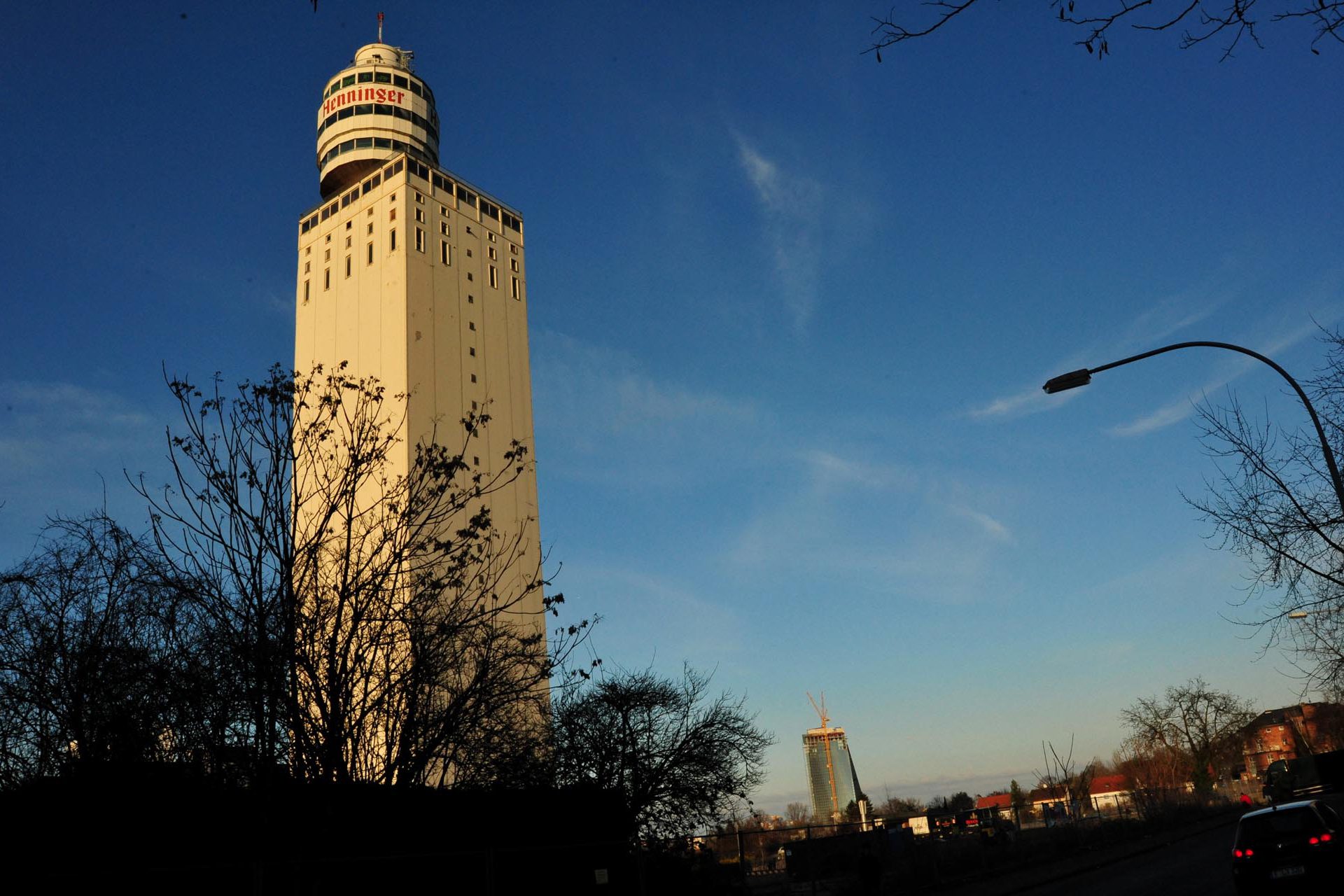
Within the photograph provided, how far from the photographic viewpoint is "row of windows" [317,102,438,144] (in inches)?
3371

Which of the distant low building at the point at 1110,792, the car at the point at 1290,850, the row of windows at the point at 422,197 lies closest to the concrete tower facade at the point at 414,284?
the row of windows at the point at 422,197

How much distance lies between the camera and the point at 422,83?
92062 millimetres

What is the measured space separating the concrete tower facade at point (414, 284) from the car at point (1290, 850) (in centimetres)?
5206

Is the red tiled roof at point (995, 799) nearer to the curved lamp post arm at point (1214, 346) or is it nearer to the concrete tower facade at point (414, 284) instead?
the concrete tower facade at point (414, 284)

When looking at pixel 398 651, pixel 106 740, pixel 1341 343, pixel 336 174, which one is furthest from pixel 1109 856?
pixel 336 174

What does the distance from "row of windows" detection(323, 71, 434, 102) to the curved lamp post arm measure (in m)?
87.2

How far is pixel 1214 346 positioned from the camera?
46.4 ft

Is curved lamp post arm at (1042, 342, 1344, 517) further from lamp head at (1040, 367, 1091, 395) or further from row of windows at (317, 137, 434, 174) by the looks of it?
row of windows at (317, 137, 434, 174)

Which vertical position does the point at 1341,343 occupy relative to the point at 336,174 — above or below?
below

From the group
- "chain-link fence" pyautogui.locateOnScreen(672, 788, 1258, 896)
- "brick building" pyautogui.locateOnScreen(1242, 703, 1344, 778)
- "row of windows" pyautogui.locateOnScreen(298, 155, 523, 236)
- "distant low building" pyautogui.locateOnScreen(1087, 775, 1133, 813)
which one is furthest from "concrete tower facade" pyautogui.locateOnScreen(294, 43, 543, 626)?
"brick building" pyautogui.locateOnScreen(1242, 703, 1344, 778)

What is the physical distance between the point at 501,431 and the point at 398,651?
5624 cm

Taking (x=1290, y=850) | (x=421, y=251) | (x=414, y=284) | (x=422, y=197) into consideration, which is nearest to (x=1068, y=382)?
(x=1290, y=850)

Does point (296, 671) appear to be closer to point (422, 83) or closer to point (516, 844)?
point (516, 844)

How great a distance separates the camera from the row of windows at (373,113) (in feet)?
281
